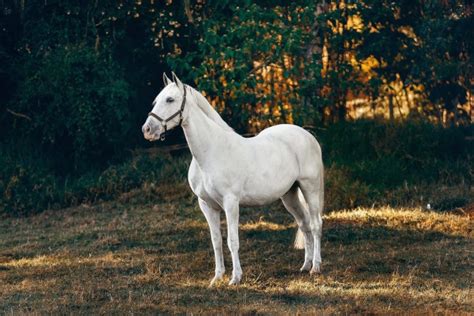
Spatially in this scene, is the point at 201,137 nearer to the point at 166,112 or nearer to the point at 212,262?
the point at 166,112

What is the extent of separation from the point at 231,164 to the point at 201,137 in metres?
0.35

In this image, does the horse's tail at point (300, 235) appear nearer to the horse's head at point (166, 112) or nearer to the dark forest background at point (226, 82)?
the horse's head at point (166, 112)

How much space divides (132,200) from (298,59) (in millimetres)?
3841

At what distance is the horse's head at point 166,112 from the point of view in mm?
7719

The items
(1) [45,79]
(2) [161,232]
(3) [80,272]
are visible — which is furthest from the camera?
(1) [45,79]

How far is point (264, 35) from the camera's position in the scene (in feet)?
47.7

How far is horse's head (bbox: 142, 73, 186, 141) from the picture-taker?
7719mm

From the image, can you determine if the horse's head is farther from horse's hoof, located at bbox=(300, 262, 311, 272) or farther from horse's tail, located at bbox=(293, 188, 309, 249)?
horse's hoof, located at bbox=(300, 262, 311, 272)

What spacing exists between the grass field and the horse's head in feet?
4.48

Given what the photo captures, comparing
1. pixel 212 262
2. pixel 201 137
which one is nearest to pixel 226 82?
pixel 212 262

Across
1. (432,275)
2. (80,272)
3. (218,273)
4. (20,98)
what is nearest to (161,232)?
(80,272)

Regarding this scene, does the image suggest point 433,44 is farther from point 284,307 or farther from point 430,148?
point 284,307

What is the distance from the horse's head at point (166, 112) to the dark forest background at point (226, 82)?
5916 millimetres

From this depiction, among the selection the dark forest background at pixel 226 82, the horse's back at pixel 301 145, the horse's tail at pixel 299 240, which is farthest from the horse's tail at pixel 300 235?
the dark forest background at pixel 226 82
